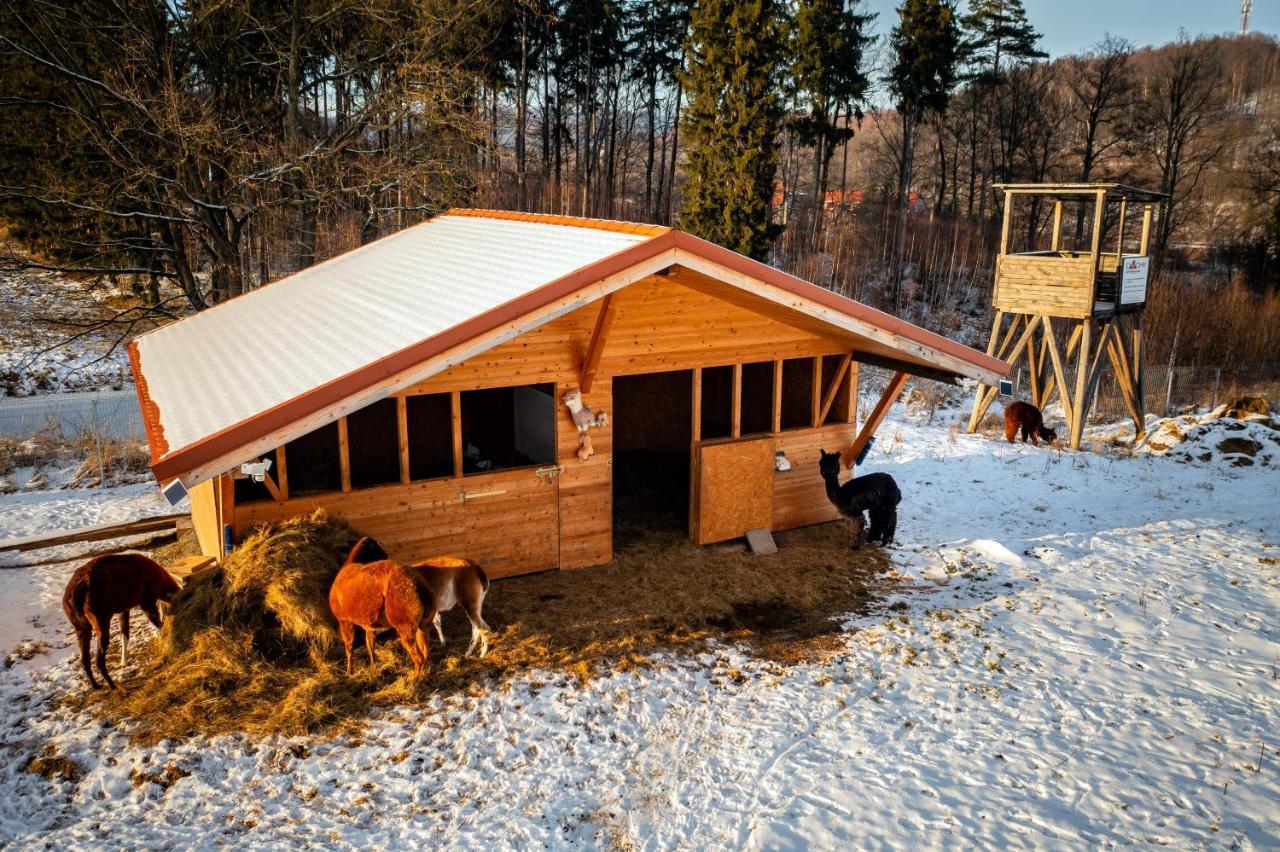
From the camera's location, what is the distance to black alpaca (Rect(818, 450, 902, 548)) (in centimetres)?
1021

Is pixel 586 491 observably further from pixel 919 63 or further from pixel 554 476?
pixel 919 63

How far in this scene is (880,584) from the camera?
9.62m

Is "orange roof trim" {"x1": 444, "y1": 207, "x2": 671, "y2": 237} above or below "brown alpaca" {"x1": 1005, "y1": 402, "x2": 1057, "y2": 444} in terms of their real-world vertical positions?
above

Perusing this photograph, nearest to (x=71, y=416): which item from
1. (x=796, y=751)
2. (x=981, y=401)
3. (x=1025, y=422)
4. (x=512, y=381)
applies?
(x=512, y=381)

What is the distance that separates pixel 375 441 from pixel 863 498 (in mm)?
6629

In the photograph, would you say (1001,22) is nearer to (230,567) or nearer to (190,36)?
(190,36)

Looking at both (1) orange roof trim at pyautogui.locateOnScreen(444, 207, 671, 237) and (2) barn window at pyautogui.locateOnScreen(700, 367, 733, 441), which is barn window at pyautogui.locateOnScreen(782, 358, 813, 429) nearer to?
(2) barn window at pyautogui.locateOnScreen(700, 367, 733, 441)

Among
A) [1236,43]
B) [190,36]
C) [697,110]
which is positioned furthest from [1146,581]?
[1236,43]

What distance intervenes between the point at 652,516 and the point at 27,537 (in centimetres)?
821

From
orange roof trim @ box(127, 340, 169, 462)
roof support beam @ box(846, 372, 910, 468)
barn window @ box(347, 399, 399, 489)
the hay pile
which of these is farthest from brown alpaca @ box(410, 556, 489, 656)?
roof support beam @ box(846, 372, 910, 468)

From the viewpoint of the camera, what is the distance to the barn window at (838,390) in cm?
1101

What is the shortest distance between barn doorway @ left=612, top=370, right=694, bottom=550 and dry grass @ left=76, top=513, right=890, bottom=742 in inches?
133

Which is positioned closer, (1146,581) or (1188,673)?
(1188,673)

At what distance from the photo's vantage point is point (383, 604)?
6805 millimetres
